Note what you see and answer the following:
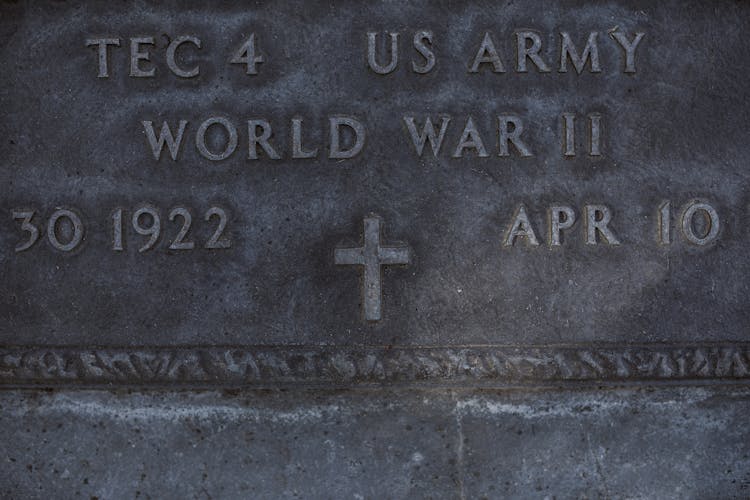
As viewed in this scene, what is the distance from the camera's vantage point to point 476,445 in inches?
90.4

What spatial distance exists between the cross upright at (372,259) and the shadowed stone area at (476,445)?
0.30 m

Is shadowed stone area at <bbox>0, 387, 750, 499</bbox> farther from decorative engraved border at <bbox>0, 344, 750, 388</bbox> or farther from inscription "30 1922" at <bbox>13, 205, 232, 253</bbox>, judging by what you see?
inscription "30 1922" at <bbox>13, 205, 232, 253</bbox>

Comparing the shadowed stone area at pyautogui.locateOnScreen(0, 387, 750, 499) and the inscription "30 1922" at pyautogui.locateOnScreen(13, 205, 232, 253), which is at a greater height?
the inscription "30 1922" at pyautogui.locateOnScreen(13, 205, 232, 253)

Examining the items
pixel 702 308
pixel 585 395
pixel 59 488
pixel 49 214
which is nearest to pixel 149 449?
pixel 59 488

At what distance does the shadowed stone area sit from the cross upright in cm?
30

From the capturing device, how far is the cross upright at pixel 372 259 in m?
2.27

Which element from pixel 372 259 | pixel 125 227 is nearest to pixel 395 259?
pixel 372 259

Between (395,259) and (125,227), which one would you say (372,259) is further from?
(125,227)

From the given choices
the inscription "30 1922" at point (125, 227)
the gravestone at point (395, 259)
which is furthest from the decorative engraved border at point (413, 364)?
the inscription "30 1922" at point (125, 227)

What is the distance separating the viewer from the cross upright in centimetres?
227

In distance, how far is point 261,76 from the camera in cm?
233

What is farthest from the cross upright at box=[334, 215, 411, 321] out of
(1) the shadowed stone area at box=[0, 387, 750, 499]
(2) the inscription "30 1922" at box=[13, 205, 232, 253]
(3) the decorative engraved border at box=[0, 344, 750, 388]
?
(2) the inscription "30 1922" at box=[13, 205, 232, 253]

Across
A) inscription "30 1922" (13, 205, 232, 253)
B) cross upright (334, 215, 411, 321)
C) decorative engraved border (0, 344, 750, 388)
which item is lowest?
decorative engraved border (0, 344, 750, 388)

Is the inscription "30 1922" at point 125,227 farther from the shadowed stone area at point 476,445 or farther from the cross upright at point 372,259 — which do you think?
the shadowed stone area at point 476,445
